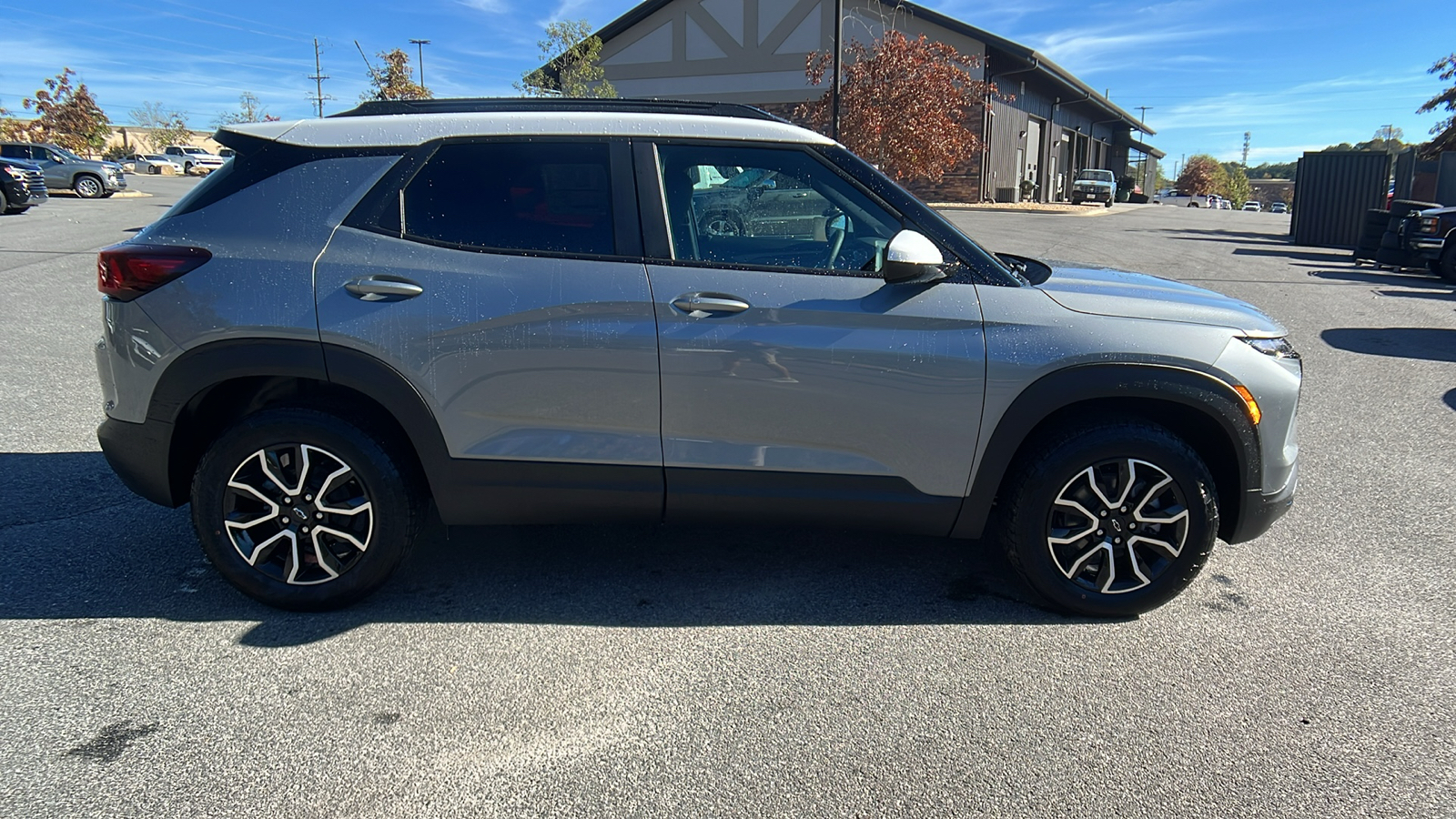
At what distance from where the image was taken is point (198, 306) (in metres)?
3.34

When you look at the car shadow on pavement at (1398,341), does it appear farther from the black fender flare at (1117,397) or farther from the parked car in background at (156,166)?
the parked car in background at (156,166)

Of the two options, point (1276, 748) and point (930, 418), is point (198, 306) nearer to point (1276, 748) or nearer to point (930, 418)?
point (930, 418)

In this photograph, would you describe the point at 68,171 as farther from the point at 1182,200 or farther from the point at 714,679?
the point at 1182,200

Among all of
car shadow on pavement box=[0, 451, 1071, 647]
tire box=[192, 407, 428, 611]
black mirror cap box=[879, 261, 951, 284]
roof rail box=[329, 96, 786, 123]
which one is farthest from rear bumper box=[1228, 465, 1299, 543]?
tire box=[192, 407, 428, 611]

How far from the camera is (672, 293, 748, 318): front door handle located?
3291 mm

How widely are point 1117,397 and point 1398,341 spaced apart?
8.30m

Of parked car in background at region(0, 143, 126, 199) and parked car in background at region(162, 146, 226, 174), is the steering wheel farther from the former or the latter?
parked car in background at region(162, 146, 226, 174)

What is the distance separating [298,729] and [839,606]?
1.93 m

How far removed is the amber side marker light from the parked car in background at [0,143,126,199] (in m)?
37.8

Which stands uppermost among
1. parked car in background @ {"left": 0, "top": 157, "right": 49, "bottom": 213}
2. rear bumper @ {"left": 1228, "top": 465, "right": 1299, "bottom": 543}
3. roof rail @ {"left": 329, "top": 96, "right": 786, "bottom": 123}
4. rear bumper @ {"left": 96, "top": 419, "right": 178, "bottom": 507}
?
parked car in background @ {"left": 0, "top": 157, "right": 49, "bottom": 213}

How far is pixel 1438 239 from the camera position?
15273 mm

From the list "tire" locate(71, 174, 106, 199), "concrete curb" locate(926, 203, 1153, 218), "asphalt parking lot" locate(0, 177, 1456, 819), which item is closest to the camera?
"asphalt parking lot" locate(0, 177, 1456, 819)

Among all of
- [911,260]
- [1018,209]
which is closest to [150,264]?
[911,260]

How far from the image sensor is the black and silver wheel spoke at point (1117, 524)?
11.3ft
